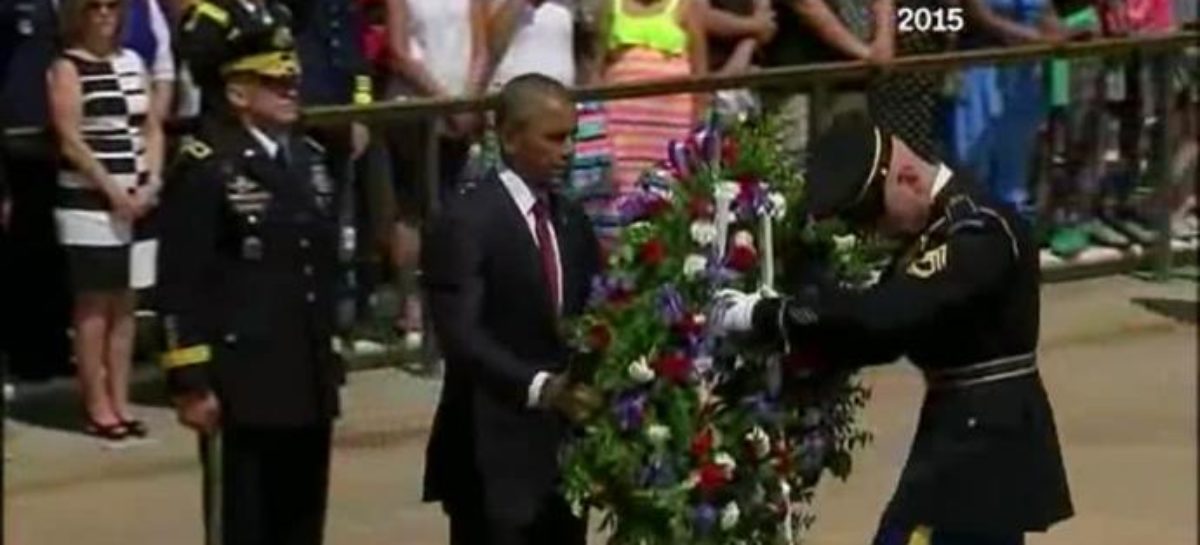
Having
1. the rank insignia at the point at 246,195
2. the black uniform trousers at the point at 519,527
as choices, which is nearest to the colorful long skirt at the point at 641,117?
the rank insignia at the point at 246,195

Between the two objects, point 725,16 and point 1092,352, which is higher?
point 725,16

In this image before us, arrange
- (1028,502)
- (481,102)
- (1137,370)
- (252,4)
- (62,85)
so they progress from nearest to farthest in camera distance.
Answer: (1028,502), (252,4), (62,85), (481,102), (1137,370)

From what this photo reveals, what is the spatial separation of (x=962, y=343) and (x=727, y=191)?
673mm

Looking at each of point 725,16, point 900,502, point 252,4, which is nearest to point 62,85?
point 252,4

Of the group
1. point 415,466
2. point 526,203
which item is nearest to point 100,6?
point 415,466

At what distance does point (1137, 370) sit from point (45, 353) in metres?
4.09

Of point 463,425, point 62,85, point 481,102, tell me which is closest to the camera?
point 463,425

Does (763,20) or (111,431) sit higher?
(763,20)

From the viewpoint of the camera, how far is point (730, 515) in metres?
7.70

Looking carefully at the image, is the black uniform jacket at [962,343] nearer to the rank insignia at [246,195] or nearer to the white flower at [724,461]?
the white flower at [724,461]

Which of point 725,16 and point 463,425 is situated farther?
point 725,16

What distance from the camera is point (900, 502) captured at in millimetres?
7562

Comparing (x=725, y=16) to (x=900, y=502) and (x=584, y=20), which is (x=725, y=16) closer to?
(x=584, y=20)

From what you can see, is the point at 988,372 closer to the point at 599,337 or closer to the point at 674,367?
the point at 674,367
